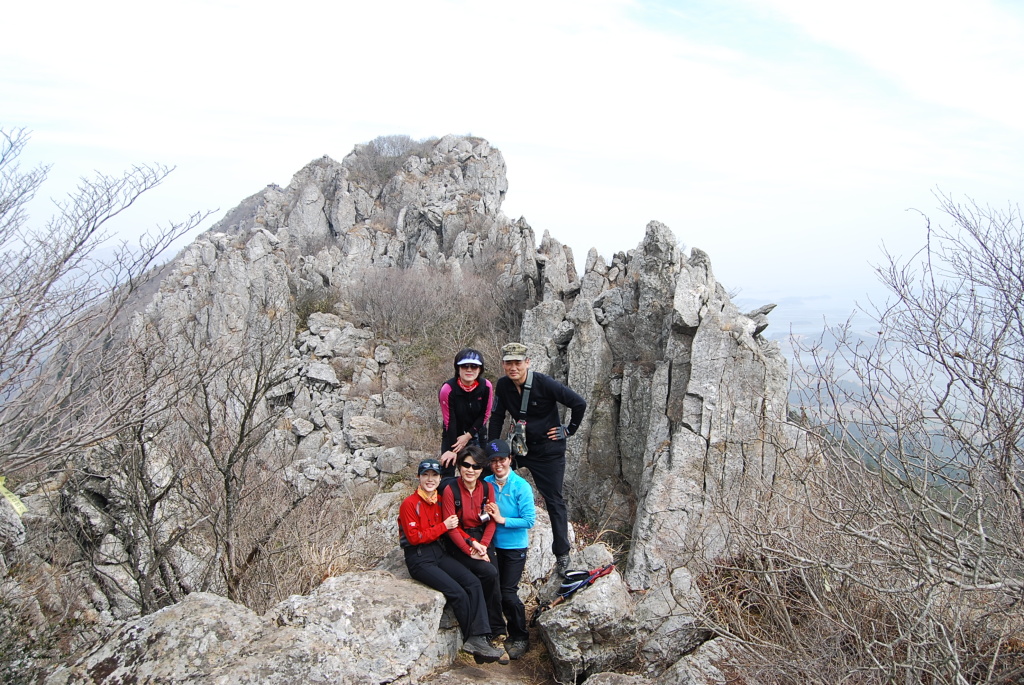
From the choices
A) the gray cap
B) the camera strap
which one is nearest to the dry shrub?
the camera strap

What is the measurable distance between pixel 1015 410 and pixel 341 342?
76.1 feet

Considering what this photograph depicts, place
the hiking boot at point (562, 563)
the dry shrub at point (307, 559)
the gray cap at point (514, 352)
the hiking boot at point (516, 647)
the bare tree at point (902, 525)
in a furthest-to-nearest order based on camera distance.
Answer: the dry shrub at point (307, 559)
the hiking boot at point (562, 563)
the gray cap at point (514, 352)
the hiking boot at point (516, 647)
the bare tree at point (902, 525)

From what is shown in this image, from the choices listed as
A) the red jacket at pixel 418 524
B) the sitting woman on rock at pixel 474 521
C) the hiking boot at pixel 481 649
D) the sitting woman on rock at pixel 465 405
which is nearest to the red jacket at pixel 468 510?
the sitting woman on rock at pixel 474 521

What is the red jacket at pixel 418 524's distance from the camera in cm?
477

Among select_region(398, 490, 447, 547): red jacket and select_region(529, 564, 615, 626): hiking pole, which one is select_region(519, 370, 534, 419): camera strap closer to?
select_region(398, 490, 447, 547): red jacket

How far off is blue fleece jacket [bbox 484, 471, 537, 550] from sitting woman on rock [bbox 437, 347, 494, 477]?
1.97 ft

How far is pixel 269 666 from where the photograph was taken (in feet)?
12.4

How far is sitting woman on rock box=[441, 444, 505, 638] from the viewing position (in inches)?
191

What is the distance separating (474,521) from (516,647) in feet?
3.51

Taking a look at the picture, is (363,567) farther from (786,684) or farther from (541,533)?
(786,684)

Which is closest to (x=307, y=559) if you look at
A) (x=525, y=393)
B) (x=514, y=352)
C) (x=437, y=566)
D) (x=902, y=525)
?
(x=437, y=566)

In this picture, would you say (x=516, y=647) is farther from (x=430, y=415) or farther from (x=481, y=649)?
(x=430, y=415)

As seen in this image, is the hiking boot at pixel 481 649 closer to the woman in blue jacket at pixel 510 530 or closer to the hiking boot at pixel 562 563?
the woman in blue jacket at pixel 510 530

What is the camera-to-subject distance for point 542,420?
18.1 feet
